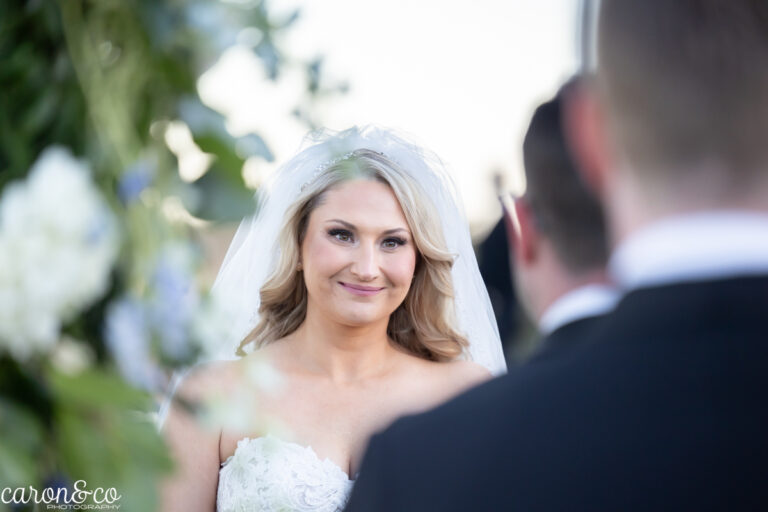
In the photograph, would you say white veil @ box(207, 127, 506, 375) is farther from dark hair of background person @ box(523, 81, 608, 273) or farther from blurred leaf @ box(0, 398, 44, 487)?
blurred leaf @ box(0, 398, 44, 487)

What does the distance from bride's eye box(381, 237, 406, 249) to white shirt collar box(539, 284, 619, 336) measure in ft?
7.17

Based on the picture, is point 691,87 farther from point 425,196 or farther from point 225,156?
point 425,196

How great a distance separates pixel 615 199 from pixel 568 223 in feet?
1.77

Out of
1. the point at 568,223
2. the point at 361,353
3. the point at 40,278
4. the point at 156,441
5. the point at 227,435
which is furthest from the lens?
the point at 361,353

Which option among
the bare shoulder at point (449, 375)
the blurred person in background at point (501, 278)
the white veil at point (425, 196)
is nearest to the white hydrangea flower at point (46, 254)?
the white veil at point (425, 196)

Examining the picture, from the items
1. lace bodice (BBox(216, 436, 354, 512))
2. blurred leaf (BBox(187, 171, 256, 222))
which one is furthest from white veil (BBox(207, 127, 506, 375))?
blurred leaf (BBox(187, 171, 256, 222))

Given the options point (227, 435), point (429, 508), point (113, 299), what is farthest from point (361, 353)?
point (113, 299)

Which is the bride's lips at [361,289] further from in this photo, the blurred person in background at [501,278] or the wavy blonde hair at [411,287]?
the blurred person in background at [501,278]

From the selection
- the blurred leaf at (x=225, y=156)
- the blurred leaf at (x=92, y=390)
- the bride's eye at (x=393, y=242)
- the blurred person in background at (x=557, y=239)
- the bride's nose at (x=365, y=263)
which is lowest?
the blurred leaf at (x=92, y=390)

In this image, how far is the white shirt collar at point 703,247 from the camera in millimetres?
1010

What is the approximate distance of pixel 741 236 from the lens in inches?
39.9

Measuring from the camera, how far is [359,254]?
3.62 metres

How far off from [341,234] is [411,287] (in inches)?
21.2

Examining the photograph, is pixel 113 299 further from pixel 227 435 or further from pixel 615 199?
pixel 227 435
